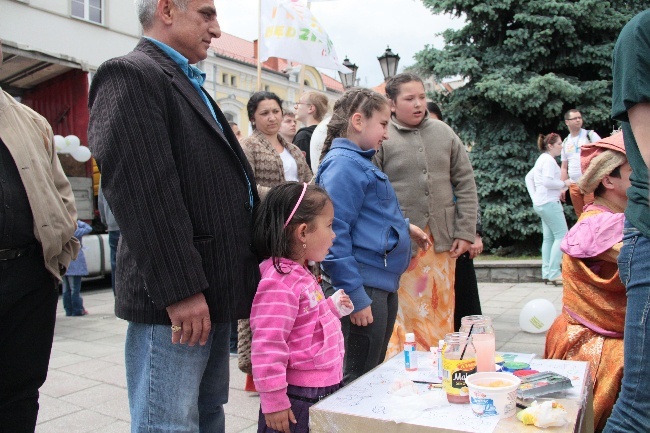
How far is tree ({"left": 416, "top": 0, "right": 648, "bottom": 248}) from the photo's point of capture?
10523 mm

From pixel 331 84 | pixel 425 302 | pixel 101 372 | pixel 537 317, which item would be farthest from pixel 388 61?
pixel 331 84

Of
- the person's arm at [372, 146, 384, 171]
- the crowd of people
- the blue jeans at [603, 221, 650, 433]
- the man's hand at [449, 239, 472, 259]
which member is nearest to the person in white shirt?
the man's hand at [449, 239, 472, 259]

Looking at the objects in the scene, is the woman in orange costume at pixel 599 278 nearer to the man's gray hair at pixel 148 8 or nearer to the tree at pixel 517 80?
the man's gray hair at pixel 148 8

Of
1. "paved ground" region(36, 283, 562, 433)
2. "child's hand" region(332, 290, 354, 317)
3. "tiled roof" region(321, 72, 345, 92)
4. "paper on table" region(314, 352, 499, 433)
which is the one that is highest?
"tiled roof" region(321, 72, 345, 92)

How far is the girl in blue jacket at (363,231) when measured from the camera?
262 centimetres

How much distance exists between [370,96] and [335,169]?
448mm

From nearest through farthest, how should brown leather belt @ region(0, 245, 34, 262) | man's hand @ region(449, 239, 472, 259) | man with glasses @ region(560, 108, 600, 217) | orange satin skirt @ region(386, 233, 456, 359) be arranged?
brown leather belt @ region(0, 245, 34, 262), orange satin skirt @ region(386, 233, 456, 359), man's hand @ region(449, 239, 472, 259), man with glasses @ region(560, 108, 600, 217)

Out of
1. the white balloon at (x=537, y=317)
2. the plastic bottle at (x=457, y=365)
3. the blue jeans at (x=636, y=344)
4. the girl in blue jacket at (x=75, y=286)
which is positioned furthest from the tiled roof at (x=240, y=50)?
the blue jeans at (x=636, y=344)

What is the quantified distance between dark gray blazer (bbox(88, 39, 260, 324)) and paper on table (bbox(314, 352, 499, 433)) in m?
0.43

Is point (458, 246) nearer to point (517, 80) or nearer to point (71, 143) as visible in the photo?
point (71, 143)

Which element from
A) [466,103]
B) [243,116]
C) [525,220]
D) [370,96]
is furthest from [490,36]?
[243,116]

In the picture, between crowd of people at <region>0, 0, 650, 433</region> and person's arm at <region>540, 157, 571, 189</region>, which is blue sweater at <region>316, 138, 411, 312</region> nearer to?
crowd of people at <region>0, 0, 650, 433</region>

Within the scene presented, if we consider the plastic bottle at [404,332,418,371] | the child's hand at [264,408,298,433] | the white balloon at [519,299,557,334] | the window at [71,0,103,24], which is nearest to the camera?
the child's hand at [264,408,298,433]

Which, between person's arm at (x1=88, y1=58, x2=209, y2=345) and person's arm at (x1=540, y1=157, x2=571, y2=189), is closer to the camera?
person's arm at (x1=88, y1=58, x2=209, y2=345)
